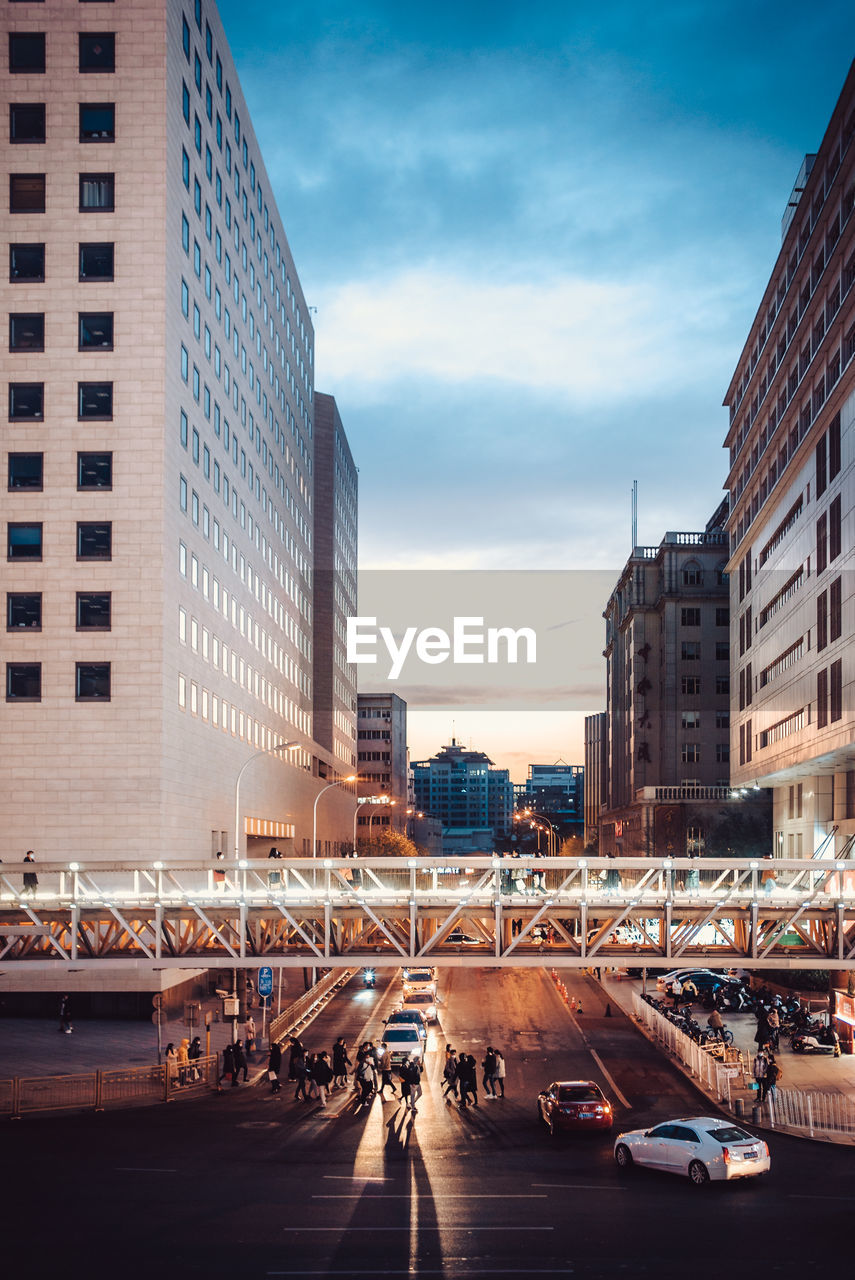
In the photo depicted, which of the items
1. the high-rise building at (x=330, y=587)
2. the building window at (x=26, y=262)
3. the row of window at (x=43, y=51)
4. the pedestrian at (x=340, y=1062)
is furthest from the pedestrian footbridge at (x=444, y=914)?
the high-rise building at (x=330, y=587)

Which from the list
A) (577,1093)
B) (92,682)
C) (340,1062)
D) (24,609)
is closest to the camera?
(577,1093)

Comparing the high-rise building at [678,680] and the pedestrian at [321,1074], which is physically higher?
the high-rise building at [678,680]

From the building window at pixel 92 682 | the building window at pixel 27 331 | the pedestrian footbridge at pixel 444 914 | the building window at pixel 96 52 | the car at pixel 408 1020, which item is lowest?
the car at pixel 408 1020

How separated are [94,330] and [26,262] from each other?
4.31 m

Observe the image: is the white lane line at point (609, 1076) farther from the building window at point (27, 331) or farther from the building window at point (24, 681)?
the building window at point (27, 331)

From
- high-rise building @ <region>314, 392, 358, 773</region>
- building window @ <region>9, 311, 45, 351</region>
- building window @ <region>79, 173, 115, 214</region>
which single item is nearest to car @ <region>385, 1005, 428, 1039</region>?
building window @ <region>9, 311, 45, 351</region>

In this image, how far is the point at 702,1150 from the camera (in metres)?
29.7

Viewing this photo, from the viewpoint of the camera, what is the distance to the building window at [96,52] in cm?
5697

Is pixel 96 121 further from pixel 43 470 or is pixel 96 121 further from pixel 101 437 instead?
pixel 43 470

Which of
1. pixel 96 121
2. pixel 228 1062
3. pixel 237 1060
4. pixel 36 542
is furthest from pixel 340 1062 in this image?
pixel 96 121

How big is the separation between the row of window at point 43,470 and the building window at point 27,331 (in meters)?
4.93

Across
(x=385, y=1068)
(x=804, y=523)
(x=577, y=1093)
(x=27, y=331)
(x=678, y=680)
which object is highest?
(x=27, y=331)

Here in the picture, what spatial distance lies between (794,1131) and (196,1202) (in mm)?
18028

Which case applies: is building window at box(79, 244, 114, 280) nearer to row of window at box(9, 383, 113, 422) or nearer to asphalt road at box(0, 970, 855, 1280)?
row of window at box(9, 383, 113, 422)
